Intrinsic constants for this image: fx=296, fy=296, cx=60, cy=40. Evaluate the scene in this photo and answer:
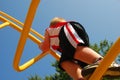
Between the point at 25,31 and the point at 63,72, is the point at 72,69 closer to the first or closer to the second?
the point at 25,31

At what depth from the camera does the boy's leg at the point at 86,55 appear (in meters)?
2.79

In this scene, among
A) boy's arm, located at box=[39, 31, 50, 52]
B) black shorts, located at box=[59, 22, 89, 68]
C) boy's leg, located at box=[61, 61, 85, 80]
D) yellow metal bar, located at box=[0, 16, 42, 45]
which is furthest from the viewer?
yellow metal bar, located at box=[0, 16, 42, 45]

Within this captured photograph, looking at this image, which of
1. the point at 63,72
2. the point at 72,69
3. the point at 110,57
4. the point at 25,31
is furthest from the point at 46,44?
the point at 63,72

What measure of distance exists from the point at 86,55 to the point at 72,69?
21 cm

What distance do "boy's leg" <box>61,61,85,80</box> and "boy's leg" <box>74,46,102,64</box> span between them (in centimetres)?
9

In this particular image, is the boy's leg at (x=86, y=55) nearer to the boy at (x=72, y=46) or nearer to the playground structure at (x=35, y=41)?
the boy at (x=72, y=46)

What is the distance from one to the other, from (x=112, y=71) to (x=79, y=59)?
0.64m

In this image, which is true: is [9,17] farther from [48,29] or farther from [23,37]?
[23,37]

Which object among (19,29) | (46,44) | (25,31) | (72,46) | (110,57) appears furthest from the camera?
(19,29)

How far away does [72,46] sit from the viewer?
2.99m

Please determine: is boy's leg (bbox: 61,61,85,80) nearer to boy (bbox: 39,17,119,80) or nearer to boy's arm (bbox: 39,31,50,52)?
boy (bbox: 39,17,119,80)

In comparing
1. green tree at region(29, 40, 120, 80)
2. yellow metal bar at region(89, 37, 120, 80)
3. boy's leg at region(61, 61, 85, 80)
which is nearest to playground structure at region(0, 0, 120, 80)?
yellow metal bar at region(89, 37, 120, 80)

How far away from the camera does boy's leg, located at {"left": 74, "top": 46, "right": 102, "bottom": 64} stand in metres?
2.79

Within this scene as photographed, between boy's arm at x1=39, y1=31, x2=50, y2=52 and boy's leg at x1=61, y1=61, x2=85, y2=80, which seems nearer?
boy's leg at x1=61, y1=61, x2=85, y2=80
